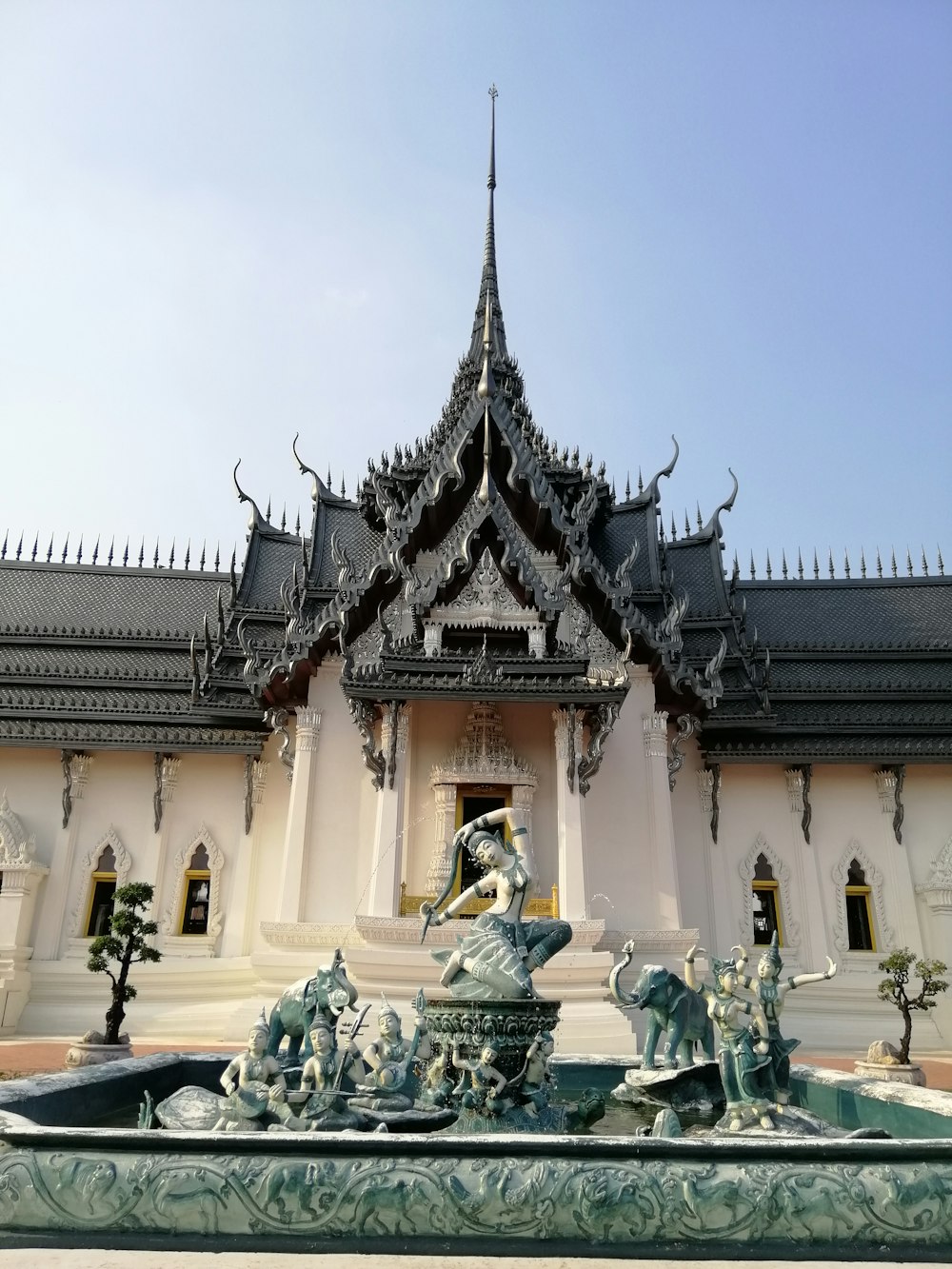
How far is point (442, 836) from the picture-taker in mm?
9477

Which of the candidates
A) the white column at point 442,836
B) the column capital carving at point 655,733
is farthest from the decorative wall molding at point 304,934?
the column capital carving at point 655,733

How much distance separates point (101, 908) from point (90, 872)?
0.45m

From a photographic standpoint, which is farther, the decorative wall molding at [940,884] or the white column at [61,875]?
the decorative wall molding at [940,884]

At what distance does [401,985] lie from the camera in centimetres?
838

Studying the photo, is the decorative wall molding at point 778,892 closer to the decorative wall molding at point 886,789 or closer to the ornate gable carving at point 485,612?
the decorative wall molding at point 886,789

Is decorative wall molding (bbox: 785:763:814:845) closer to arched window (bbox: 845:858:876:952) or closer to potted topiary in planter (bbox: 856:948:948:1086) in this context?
arched window (bbox: 845:858:876:952)

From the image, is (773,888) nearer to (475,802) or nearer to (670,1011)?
(475,802)

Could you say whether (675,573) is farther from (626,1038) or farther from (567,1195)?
(567,1195)

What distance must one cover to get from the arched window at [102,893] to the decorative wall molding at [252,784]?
171 cm

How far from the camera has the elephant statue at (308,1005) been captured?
3.75 meters

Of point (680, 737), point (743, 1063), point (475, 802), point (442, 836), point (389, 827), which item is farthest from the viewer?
point (680, 737)

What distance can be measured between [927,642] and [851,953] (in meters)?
4.74

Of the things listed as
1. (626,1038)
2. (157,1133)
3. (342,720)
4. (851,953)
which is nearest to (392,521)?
(342,720)

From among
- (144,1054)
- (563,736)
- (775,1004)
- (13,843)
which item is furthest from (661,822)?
(13,843)
